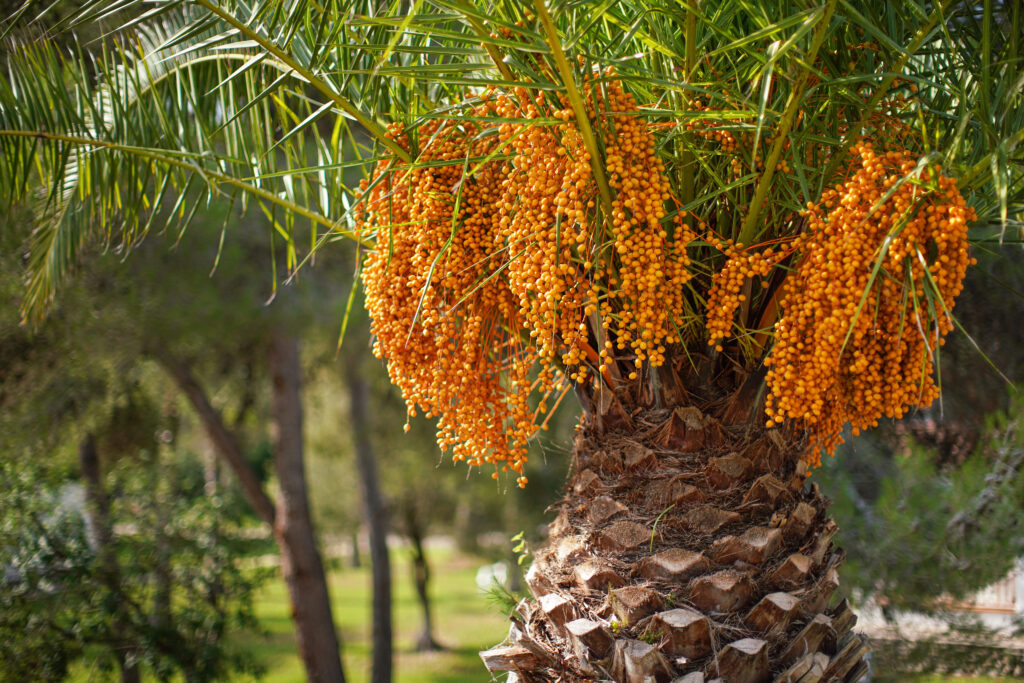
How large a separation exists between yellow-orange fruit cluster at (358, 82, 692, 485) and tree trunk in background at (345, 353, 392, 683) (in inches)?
272

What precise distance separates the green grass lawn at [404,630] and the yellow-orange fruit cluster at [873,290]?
568 centimetres

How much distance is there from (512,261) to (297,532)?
569cm

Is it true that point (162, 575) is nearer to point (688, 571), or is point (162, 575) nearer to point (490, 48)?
point (688, 571)

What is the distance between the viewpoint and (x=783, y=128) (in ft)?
5.30

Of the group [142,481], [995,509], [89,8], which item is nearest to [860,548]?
[995,509]

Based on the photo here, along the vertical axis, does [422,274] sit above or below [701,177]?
→ below

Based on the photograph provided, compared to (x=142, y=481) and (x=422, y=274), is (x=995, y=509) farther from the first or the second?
(x=142, y=481)

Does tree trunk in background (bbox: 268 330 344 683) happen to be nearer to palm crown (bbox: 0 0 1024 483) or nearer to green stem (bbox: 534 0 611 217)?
palm crown (bbox: 0 0 1024 483)

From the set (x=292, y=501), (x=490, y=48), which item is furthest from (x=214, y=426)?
(x=490, y=48)

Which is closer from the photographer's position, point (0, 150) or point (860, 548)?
point (0, 150)

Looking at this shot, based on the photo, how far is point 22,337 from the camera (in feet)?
17.3

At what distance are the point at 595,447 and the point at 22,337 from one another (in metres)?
4.69

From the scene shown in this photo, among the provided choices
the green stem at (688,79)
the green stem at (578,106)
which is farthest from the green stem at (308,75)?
the green stem at (688,79)

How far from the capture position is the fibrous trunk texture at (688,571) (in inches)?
73.6
